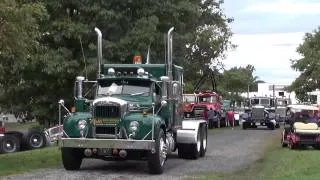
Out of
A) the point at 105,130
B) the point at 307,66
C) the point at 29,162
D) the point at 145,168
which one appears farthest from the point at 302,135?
the point at 307,66

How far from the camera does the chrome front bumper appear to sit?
1490cm

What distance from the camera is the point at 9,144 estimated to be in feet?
87.9

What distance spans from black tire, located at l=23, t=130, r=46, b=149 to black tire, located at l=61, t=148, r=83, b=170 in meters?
11.5

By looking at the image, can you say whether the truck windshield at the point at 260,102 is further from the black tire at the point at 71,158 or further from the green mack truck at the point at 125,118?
the black tire at the point at 71,158

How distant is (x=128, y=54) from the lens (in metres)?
29.0

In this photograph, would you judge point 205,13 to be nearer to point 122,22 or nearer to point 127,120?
point 122,22

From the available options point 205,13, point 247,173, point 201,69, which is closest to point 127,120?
point 247,173

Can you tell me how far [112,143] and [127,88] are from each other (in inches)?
86.8

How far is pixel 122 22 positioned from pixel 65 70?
3532 mm

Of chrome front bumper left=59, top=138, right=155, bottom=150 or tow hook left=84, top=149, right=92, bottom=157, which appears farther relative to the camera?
tow hook left=84, top=149, right=92, bottom=157

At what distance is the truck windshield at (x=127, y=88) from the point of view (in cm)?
1666

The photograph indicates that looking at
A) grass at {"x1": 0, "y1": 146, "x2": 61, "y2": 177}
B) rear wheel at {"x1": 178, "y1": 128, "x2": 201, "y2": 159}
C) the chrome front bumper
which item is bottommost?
grass at {"x1": 0, "y1": 146, "x2": 61, "y2": 177}

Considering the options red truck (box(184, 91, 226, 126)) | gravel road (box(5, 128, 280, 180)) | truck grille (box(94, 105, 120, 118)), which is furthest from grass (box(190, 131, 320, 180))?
red truck (box(184, 91, 226, 126))

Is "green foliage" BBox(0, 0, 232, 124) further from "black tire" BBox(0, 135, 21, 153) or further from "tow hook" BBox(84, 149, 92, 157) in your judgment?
"tow hook" BBox(84, 149, 92, 157)
